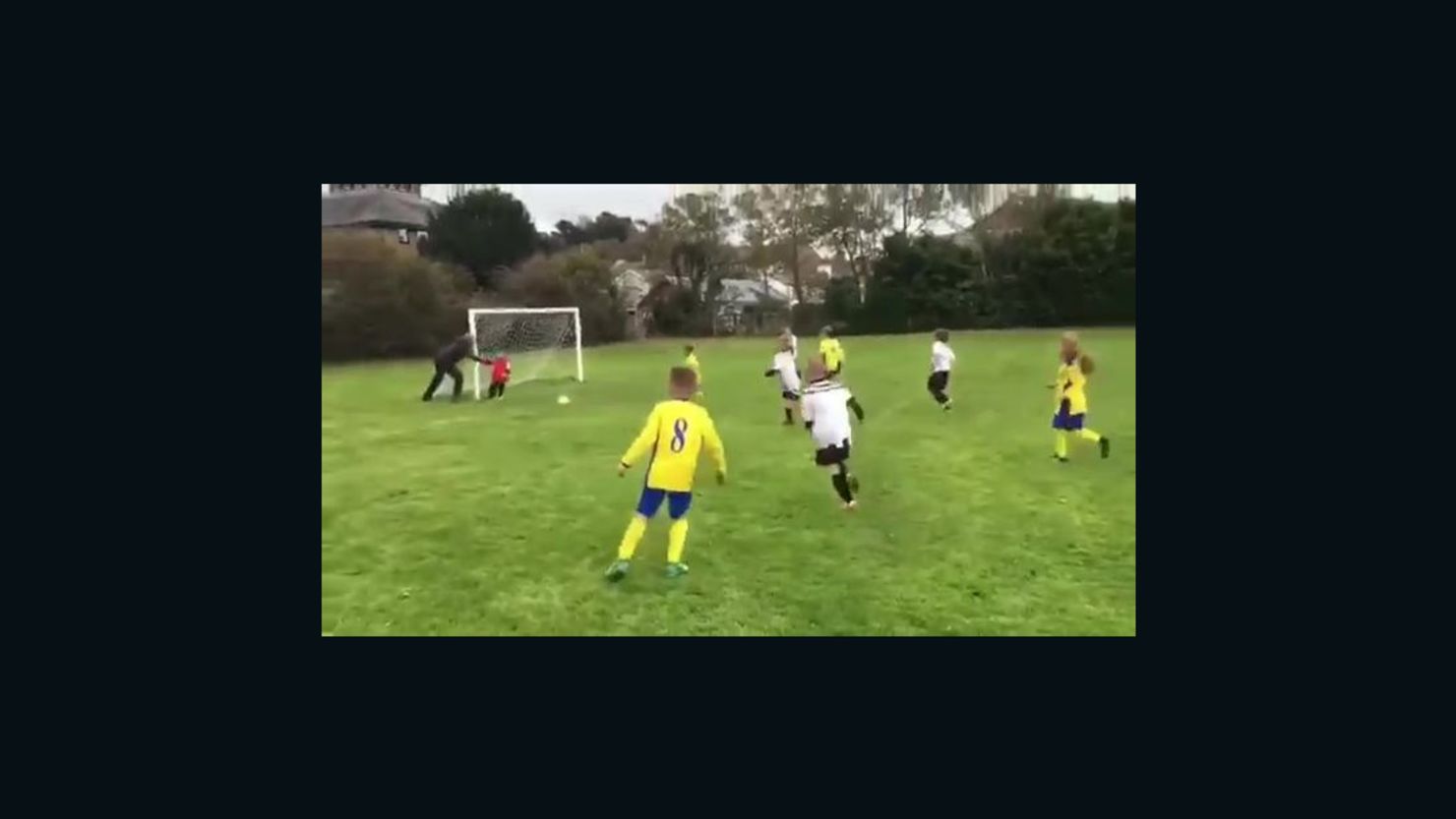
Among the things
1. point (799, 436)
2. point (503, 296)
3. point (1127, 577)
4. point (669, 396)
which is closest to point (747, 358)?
point (799, 436)

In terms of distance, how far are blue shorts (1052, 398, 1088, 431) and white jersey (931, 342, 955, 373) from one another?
92.9 inches

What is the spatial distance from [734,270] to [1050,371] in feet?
13.1

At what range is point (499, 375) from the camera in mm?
14531

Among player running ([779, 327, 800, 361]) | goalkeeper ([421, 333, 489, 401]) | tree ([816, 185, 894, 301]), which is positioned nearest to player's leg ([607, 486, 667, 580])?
tree ([816, 185, 894, 301])

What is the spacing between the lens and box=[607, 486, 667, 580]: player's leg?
570cm

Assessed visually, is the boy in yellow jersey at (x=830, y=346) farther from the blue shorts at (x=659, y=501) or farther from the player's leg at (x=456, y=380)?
the player's leg at (x=456, y=380)

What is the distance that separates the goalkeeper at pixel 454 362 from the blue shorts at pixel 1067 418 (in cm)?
825

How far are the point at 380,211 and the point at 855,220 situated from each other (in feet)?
13.9

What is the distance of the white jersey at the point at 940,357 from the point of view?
1088 centimetres

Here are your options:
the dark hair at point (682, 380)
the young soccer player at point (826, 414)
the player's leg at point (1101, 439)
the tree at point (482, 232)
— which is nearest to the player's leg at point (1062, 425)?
the player's leg at point (1101, 439)

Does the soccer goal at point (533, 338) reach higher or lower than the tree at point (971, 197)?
lower

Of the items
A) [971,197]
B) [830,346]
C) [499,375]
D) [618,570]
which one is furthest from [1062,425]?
[499,375]

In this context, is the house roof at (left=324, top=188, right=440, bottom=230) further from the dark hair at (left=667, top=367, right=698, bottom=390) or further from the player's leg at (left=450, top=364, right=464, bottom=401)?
the player's leg at (left=450, top=364, right=464, bottom=401)

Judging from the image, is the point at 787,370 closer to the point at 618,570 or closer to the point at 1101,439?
the point at 1101,439
